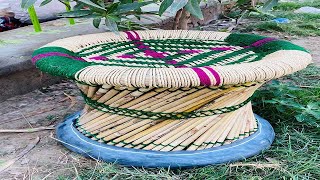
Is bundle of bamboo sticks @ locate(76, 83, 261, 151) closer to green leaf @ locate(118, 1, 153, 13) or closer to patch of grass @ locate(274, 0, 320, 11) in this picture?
green leaf @ locate(118, 1, 153, 13)

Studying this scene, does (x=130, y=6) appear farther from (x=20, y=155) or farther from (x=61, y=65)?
(x=20, y=155)

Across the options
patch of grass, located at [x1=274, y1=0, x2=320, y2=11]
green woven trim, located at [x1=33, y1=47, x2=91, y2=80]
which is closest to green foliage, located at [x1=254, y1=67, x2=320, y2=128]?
green woven trim, located at [x1=33, y1=47, x2=91, y2=80]

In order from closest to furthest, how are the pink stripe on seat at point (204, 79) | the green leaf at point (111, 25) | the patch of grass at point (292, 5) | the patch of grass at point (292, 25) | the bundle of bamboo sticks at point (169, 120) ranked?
1. the pink stripe on seat at point (204, 79)
2. the bundle of bamboo sticks at point (169, 120)
3. the green leaf at point (111, 25)
4. the patch of grass at point (292, 25)
5. the patch of grass at point (292, 5)

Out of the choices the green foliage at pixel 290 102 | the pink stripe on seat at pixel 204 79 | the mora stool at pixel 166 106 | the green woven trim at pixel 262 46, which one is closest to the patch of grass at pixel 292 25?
the green foliage at pixel 290 102

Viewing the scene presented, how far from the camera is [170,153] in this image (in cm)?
115

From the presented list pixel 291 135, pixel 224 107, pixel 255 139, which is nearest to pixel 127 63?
pixel 224 107

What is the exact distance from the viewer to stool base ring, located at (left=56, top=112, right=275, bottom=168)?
3.69ft

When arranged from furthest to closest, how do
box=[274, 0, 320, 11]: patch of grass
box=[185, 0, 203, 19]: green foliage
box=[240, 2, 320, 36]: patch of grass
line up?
box=[274, 0, 320, 11]: patch of grass < box=[240, 2, 320, 36]: patch of grass < box=[185, 0, 203, 19]: green foliage

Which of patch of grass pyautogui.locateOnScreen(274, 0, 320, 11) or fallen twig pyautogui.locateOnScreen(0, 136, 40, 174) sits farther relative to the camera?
patch of grass pyautogui.locateOnScreen(274, 0, 320, 11)

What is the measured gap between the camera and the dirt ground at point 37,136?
45.6 inches

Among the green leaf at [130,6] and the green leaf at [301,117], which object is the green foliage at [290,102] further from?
the green leaf at [130,6]

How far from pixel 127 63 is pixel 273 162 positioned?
48 cm

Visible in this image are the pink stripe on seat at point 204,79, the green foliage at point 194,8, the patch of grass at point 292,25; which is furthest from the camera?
the patch of grass at point 292,25

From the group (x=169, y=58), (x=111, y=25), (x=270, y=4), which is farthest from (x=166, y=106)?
(x=270, y=4)
